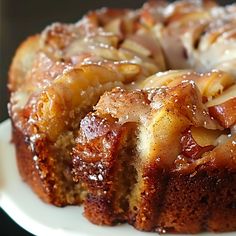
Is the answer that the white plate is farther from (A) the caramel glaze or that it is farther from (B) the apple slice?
(B) the apple slice

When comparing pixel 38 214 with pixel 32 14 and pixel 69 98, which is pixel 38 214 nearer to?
pixel 69 98

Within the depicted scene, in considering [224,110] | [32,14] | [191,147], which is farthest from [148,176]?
[32,14]

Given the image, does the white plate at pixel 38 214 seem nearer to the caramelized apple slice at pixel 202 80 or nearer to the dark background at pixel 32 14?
the caramelized apple slice at pixel 202 80

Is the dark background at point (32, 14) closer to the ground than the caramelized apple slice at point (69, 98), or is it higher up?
closer to the ground

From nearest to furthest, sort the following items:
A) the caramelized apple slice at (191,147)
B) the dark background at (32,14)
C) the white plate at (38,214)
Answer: the caramelized apple slice at (191,147) → the white plate at (38,214) → the dark background at (32,14)

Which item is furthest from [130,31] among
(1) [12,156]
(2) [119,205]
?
(2) [119,205]

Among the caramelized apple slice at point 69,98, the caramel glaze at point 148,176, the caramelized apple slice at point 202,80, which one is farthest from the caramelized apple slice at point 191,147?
the caramelized apple slice at point 69,98
